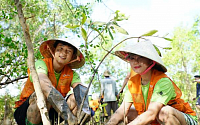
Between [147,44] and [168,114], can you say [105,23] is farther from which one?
[168,114]

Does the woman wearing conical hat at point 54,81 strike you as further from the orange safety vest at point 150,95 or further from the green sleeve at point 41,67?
the orange safety vest at point 150,95

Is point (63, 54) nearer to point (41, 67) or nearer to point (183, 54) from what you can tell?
point (41, 67)

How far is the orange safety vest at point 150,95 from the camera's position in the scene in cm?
203

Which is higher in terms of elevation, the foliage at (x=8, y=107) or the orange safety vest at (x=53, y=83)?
the orange safety vest at (x=53, y=83)

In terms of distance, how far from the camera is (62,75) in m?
2.30

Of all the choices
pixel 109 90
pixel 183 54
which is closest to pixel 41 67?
pixel 109 90

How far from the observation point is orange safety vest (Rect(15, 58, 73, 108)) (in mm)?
2170

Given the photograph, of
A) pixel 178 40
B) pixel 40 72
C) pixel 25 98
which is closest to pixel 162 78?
pixel 40 72

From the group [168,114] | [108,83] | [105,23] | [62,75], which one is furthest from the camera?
[108,83]

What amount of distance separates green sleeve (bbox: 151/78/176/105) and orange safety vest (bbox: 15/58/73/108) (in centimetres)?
95

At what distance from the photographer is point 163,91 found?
72.9 inches

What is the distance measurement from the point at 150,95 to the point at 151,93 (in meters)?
0.03

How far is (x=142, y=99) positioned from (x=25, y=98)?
123cm

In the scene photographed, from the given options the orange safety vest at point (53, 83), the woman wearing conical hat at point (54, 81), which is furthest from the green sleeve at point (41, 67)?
the orange safety vest at point (53, 83)
